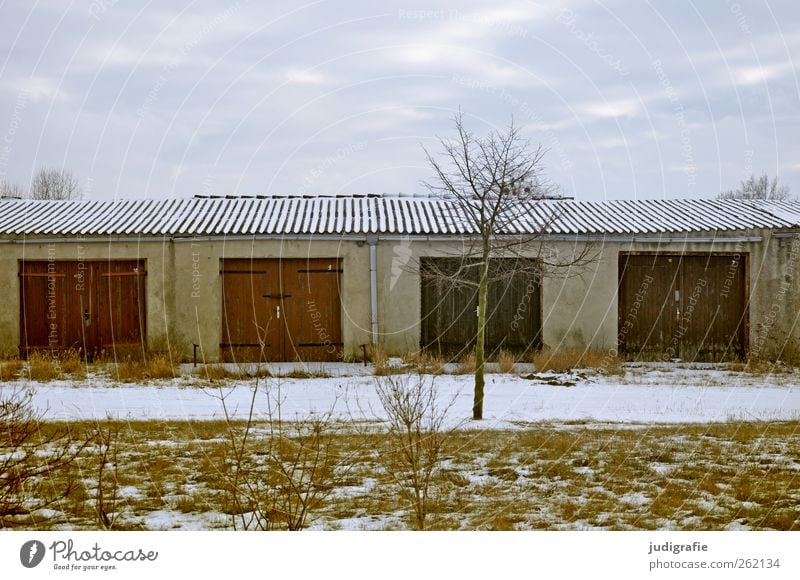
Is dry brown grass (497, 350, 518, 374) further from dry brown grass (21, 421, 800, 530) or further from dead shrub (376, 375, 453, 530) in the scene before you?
dead shrub (376, 375, 453, 530)

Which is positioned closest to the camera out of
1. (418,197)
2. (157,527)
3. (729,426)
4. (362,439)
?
(157,527)

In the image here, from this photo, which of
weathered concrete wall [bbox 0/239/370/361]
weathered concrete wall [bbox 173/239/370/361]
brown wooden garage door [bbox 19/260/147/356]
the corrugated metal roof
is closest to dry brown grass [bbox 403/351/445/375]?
weathered concrete wall [bbox 0/239/370/361]

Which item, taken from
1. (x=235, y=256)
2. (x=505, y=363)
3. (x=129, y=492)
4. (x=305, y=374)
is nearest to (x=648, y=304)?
(x=505, y=363)

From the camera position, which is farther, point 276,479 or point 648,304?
point 648,304


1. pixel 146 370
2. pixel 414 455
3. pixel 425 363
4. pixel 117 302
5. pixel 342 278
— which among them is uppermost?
pixel 342 278

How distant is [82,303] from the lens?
16859mm

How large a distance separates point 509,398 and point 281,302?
22.0 ft

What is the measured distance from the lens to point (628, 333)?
57.1 ft

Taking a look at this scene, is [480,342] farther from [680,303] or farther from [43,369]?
[680,303]

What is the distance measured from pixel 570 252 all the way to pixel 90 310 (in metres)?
11.0

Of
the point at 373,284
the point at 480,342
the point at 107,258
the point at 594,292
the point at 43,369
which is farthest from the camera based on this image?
the point at 594,292

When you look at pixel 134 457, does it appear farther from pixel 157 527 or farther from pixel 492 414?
pixel 492 414

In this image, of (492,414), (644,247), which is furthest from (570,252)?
(492,414)

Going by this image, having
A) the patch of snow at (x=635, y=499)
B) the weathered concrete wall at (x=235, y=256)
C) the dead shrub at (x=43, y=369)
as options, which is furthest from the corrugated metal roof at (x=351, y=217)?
the patch of snow at (x=635, y=499)
